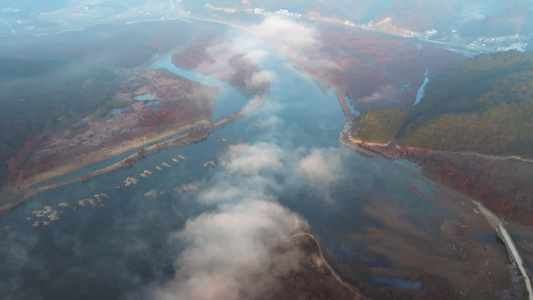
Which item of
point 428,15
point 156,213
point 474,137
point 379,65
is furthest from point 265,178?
point 428,15

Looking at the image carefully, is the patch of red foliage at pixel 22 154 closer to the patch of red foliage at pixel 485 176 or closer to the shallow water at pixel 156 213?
the shallow water at pixel 156 213

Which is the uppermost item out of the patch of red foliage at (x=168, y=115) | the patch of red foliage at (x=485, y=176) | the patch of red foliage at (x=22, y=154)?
the patch of red foliage at (x=485, y=176)

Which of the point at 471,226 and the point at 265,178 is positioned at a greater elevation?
the point at 471,226

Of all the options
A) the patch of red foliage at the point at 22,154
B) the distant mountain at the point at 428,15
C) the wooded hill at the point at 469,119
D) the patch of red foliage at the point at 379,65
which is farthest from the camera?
the distant mountain at the point at 428,15

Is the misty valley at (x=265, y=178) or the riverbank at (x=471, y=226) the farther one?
the riverbank at (x=471, y=226)

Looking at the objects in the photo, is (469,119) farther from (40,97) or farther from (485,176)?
(40,97)

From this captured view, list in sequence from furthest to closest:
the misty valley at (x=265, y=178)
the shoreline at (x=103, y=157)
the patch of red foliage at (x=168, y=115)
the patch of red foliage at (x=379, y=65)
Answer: the patch of red foliage at (x=379, y=65)
the patch of red foliage at (x=168, y=115)
the shoreline at (x=103, y=157)
the misty valley at (x=265, y=178)

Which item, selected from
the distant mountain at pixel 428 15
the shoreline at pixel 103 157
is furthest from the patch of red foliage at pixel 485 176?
the distant mountain at pixel 428 15

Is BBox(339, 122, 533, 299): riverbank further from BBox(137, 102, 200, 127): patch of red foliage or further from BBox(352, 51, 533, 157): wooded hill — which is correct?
BBox(137, 102, 200, 127): patch of red foliage
